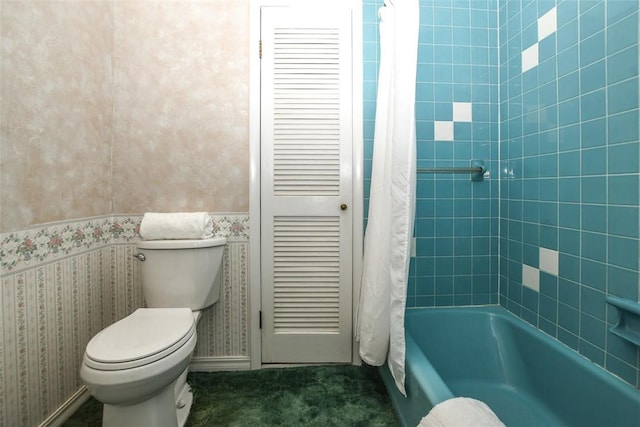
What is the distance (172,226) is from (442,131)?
1.47 metres

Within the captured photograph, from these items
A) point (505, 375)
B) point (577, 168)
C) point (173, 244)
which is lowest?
point (505, 375)

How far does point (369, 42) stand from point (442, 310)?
1.47 metres

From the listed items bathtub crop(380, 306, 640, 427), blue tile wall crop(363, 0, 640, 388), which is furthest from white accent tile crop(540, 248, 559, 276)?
bathtub crop(380, 306, 640, 427)

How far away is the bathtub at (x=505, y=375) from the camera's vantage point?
925mm

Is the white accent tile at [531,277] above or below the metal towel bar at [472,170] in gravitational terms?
below

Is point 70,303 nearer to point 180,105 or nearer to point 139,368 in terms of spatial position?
point 139,368

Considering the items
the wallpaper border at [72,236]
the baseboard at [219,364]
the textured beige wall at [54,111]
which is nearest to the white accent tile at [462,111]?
the wallpaper border at [72,236]

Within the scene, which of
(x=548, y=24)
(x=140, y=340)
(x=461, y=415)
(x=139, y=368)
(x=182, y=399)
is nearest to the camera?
(x=461, y=415)

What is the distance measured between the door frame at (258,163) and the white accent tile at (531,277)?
2.55ft

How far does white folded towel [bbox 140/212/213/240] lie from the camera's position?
4.63 ft

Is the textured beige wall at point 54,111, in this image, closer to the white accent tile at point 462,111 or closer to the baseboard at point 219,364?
the baseboard at point 219,364

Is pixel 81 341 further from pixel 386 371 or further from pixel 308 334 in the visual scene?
pixel 386 371

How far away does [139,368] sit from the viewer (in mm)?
922

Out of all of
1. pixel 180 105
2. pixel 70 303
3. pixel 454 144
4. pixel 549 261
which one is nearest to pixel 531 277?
pixel 549 261
